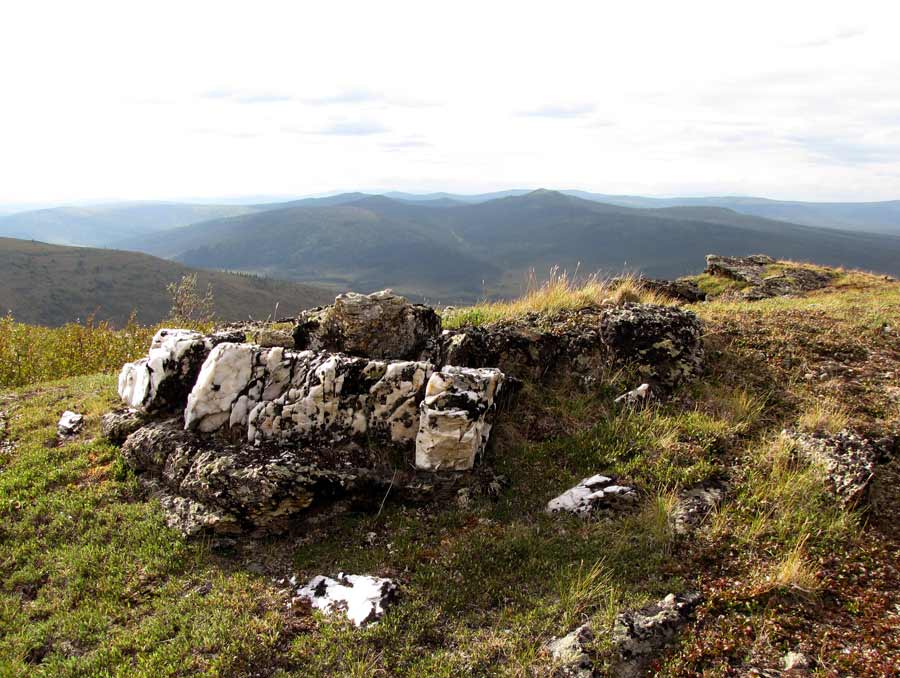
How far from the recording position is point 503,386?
1016 cm

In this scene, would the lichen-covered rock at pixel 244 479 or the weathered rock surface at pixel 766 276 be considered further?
the weathered rock surface at pixel 766 276

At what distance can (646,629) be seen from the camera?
606 centimetres

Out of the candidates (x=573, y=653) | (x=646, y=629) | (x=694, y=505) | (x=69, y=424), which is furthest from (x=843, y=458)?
(x=69, y=424)

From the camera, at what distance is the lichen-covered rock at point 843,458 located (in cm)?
765

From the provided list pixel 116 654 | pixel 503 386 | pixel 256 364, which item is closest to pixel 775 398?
pixel 503 386

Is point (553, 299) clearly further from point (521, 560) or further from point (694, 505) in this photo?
point (521, 560)

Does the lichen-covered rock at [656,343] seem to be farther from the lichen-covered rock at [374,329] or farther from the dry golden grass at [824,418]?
the lichen-covered rock at [374,329]

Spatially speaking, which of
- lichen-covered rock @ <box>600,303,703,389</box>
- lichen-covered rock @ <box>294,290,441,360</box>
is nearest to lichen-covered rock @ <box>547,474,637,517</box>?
lichen-covered rock @ <box>600,303,703,389</box>

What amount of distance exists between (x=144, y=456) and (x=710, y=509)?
31.8 feet

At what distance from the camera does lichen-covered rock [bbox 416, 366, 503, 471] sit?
866cm

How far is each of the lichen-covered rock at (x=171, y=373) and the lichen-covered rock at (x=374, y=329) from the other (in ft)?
6.58

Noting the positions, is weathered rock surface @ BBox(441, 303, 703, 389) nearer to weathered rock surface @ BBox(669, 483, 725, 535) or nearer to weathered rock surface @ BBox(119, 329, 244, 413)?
weathered rock surface @ BBox(669, 483, 725, 535)

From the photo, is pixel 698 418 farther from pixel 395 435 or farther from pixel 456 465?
pixel 395 435

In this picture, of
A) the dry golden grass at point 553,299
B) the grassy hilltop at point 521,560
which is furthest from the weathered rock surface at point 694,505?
the dry golden grass at point 553,299
